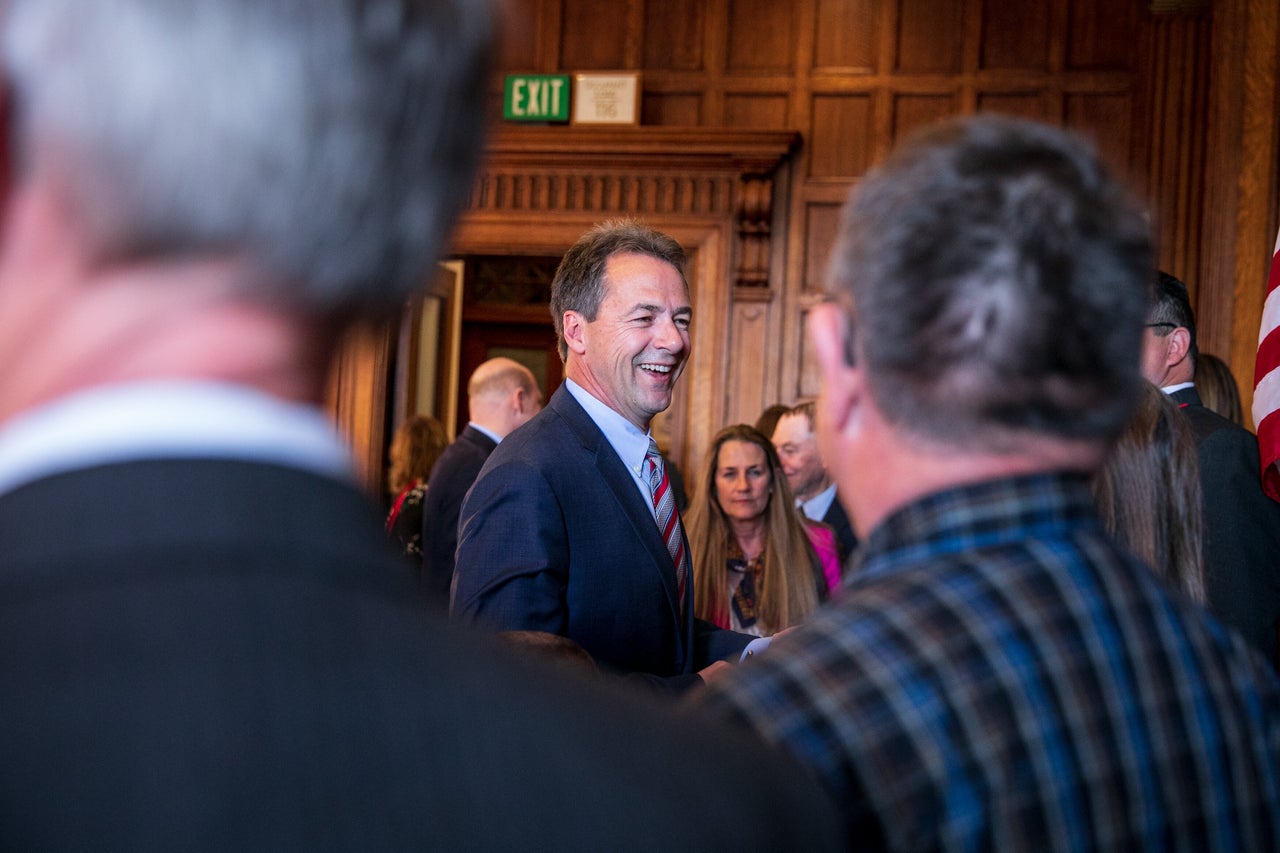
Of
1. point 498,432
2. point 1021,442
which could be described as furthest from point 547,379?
point 1021,442

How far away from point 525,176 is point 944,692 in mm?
7133

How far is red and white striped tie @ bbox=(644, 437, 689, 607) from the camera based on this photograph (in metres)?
2.59

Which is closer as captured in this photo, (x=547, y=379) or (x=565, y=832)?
(x=565, y=832)

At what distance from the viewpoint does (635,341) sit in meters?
2.68

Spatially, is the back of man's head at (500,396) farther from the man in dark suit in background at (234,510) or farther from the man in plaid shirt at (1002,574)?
the man in dark suit in background at (234,510)

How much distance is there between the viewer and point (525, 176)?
7.77 metres

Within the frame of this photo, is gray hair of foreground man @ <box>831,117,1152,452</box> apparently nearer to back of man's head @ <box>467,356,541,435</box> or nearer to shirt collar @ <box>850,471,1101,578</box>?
shirt collar @ <box>850,471,1101,578</box>

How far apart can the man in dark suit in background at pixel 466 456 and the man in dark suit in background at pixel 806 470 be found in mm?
1106

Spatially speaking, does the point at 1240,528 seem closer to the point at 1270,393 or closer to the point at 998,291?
the point at 1270,393

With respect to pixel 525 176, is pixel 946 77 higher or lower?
higher

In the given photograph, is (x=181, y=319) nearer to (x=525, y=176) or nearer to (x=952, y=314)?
(x=952, y=314)

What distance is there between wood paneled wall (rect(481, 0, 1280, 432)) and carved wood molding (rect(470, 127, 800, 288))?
0.21 m

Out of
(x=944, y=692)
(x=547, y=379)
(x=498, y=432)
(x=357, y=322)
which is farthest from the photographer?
(x=547, y=379)

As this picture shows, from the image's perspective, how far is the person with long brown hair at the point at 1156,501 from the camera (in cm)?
204
